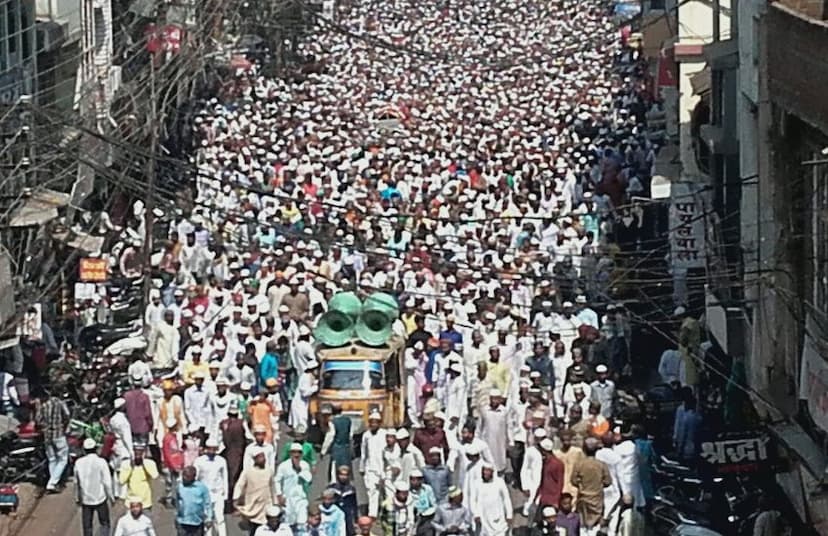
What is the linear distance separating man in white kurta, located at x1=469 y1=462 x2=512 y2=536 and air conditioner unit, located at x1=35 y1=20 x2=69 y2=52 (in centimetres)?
1616

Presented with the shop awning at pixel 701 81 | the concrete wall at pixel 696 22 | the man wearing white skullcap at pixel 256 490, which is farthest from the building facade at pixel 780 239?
the concrete wall at pixel 696 22

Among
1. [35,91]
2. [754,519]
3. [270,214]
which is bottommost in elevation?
[754,519]

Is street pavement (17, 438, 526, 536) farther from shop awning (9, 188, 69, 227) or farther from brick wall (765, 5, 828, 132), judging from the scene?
shop awning (9, 188, 69, 227)

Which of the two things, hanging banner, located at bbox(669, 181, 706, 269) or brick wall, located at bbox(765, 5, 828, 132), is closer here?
brick wall, located at bbox(765, 5, 828, 132)

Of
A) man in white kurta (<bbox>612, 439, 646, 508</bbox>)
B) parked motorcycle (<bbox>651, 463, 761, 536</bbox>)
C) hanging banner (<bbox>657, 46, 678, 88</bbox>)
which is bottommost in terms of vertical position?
parked motorcycle (<bbox>651, 463, 761, 536</bbox>)

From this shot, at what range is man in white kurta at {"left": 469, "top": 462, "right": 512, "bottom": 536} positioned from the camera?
17875mm

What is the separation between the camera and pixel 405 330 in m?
23.6

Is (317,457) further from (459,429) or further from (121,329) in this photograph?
(121,329)

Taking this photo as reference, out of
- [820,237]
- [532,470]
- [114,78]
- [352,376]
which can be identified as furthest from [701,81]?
[820,237]

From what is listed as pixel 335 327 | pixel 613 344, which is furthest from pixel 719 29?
pixel 335 327

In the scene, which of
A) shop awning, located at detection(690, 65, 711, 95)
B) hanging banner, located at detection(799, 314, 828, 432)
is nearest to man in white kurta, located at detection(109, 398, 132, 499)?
hanging banner, located at detection(799, 314, 828, 432)

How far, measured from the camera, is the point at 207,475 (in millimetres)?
18203

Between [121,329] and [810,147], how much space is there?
10405 millimetres

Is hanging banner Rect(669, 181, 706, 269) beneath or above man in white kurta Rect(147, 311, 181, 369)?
above
